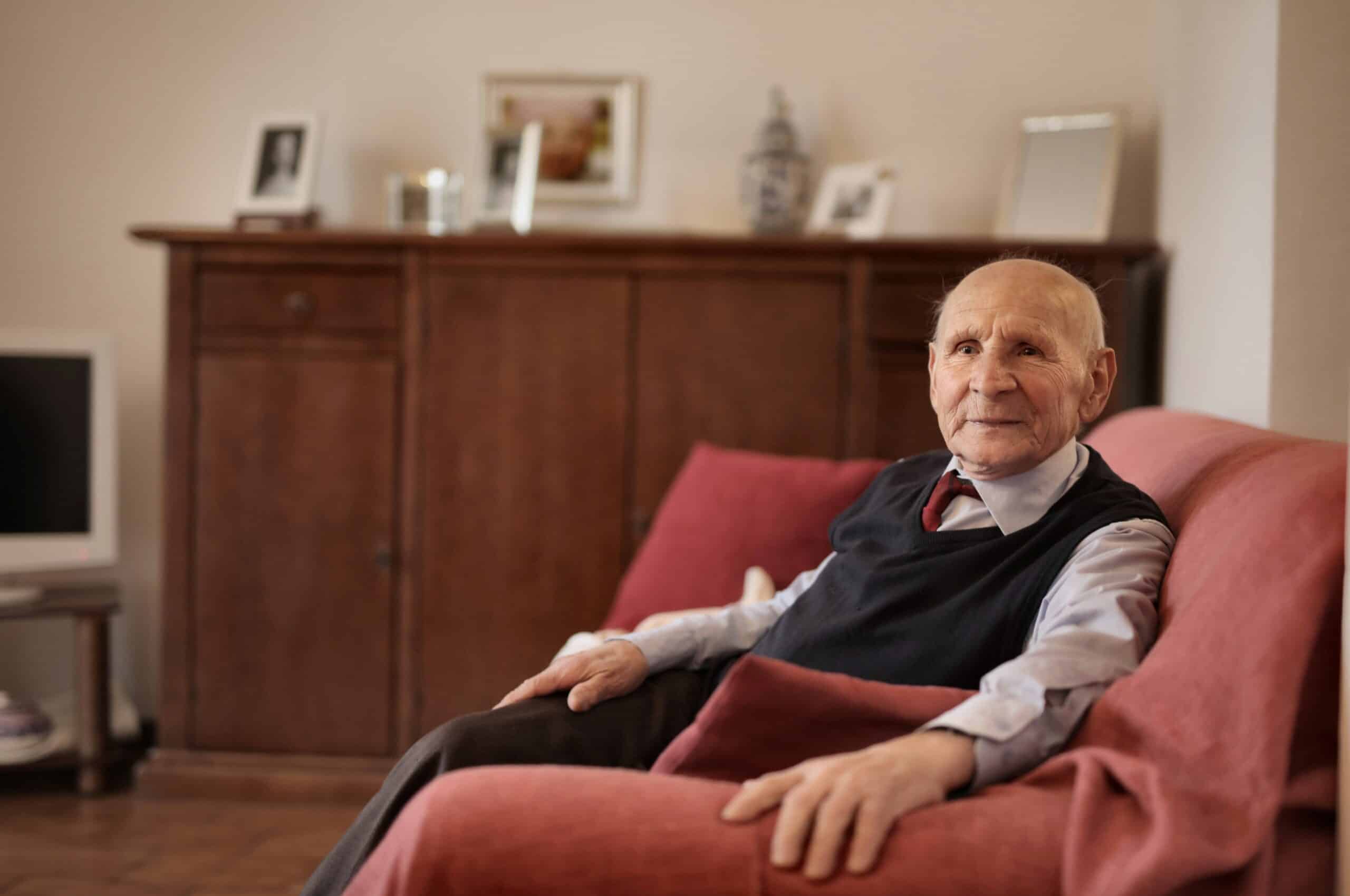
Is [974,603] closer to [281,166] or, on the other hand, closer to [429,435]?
[429,435]

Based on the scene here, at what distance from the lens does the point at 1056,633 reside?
1163mm

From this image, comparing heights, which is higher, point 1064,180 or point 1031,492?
point 1064,180

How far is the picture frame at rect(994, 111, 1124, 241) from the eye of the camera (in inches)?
119

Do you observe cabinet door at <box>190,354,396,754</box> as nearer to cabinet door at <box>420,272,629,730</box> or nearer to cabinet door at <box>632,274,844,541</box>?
cabinet door at <box>420,272,629,730</box>

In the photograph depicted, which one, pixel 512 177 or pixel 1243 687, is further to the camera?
pixel 512 177

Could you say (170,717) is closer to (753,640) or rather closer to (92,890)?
(92,890)

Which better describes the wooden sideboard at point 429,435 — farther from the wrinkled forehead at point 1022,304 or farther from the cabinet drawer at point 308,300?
the wrinkled forehead at point 1022,304

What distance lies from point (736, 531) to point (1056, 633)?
1341 mm

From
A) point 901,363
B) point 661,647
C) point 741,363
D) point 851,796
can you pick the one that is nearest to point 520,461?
point 741,363

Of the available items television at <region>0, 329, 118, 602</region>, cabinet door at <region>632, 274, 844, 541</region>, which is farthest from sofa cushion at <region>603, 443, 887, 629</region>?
television at <region>0, 329, 118, 602</region>

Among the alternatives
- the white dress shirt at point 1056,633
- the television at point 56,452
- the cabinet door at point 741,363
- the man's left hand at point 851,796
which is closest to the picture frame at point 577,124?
the cabinet door at point 741,363

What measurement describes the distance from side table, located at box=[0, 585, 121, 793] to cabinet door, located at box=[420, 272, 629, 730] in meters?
0.79

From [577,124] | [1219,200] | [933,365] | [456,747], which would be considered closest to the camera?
[456,747]

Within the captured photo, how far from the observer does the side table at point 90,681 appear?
9.64ft
